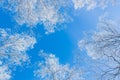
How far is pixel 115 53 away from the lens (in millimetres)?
11547

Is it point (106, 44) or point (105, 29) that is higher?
point (105, 29)

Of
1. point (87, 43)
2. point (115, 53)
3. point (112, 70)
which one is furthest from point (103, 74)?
point (87, 43)

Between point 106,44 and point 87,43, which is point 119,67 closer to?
point 106,44

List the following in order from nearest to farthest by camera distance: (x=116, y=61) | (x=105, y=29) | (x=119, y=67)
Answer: (x=119, y=67) < (x=116, y=61) < (x=105, y=29)

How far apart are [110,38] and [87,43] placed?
171cm

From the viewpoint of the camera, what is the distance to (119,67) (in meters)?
10.5

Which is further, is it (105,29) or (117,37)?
(105,29)

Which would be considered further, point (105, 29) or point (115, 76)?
point (105, 29)

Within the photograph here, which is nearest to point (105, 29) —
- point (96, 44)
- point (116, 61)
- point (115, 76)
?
point (96, 44)

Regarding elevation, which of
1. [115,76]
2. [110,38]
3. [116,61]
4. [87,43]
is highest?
[87,43]

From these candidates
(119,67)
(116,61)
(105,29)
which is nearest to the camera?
(119,67)

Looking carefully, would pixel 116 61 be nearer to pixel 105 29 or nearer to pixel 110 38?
pixel 110 38

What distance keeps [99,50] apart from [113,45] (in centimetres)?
66

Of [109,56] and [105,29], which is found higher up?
[105,29]
